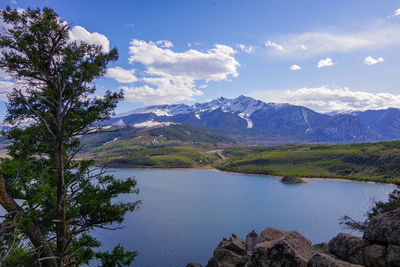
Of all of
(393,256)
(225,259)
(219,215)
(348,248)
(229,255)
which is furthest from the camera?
(219,215)

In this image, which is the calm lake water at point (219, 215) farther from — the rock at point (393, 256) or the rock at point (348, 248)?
the rock at point (393, 256)

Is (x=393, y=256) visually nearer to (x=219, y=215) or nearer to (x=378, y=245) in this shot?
(x=378, y=245)

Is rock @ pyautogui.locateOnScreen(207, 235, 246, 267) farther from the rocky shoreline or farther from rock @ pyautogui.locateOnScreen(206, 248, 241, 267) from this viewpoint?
the rocky shoreline

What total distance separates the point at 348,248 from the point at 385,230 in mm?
2875

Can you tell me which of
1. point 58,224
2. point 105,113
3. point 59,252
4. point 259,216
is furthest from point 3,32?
point 259,216

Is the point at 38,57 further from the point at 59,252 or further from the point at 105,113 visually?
the point at 59,252

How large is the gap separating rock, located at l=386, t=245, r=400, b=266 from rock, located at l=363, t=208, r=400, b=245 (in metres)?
0.30

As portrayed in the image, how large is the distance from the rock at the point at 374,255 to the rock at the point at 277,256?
132 inches

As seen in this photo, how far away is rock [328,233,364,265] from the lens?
1450 centimetres

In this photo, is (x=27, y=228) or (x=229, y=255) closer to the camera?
(x=27, y=228)

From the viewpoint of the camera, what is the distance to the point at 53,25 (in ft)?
45.0

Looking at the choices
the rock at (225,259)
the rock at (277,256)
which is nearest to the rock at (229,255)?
the rock at (225,259)

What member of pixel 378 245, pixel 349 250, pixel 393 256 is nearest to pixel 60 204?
pixel 393 256

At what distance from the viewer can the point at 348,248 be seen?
15.6m
